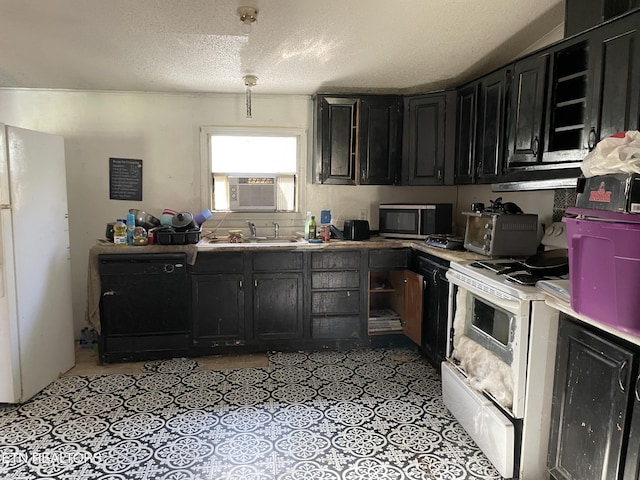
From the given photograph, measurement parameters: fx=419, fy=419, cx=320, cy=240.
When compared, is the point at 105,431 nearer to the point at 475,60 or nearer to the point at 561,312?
the point at 561,312

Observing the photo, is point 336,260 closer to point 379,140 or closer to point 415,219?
point 415,219

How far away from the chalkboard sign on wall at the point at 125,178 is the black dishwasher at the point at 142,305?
2.75 ft

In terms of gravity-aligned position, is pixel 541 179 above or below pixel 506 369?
above

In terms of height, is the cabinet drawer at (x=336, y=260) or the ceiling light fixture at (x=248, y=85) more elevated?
the ceiling light fixture at (x=248, y=85)

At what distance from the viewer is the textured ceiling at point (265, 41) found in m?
2.11

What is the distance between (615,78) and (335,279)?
2.27 m

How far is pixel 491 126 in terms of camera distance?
2.85 meters

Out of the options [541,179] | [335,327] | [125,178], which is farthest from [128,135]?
[541,179]

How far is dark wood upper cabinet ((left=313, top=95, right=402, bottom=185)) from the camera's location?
11.9 feet

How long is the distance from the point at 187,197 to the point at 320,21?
2.18 meters

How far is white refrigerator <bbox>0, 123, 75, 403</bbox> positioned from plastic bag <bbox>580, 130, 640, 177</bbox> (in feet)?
10.0

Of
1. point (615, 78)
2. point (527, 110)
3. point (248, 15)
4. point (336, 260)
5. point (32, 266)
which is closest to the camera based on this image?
point (615, 78)

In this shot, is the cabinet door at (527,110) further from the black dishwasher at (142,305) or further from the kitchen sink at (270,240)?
the black dishwasher at (142,305)

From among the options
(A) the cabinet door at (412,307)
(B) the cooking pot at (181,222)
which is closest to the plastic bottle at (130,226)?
(B) the cooking pot at (181,222)
